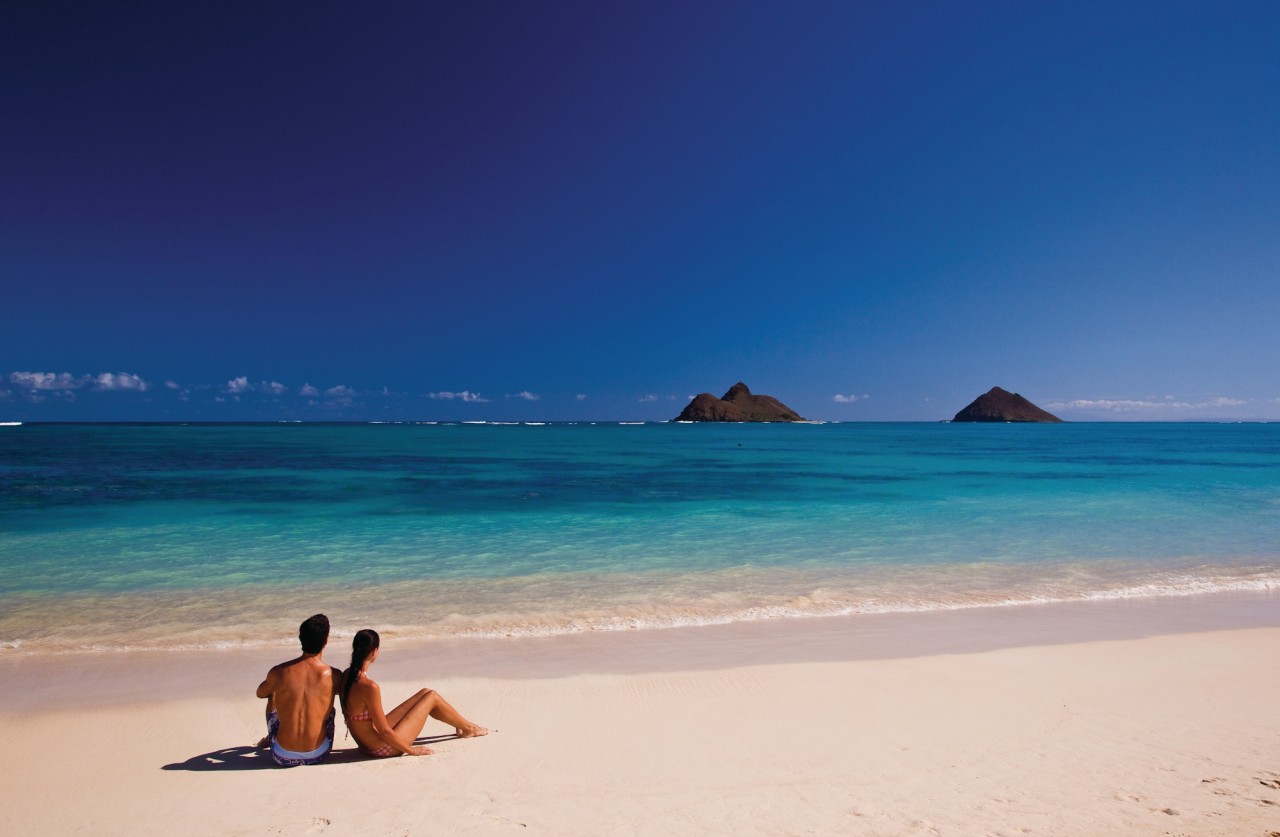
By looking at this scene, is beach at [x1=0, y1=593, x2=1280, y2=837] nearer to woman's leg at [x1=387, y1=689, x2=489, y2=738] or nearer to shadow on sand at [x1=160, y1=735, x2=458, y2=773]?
shadow on sand at [x1=160, y1=735, x2=458, y2=773]

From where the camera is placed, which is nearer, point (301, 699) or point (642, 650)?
point (301, 699)

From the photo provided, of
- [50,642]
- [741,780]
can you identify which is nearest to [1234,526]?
[741,780]

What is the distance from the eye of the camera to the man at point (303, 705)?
176 inches

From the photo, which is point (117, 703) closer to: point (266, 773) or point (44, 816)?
point (44, 816)

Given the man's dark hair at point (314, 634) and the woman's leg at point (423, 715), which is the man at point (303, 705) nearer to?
the man's dark hair at point (314, 634)

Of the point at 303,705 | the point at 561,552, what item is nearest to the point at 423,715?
the point at 303,705

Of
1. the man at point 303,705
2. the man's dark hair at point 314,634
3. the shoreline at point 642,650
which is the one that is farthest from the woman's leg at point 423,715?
the shoreline at point 642,650

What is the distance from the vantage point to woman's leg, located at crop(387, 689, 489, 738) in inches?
183

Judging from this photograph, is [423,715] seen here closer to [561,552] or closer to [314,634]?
[314,634]

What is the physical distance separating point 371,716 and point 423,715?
378 millimetres

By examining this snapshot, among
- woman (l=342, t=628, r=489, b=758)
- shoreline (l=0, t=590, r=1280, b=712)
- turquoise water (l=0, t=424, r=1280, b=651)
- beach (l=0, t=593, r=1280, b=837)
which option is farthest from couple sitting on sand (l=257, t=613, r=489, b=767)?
turquoise water (l=0, t=424, r=1280, b=651)

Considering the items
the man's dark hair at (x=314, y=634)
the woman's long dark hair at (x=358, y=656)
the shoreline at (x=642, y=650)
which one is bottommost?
the shoreline at (x=642, y=650)

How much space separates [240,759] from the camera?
182 inches

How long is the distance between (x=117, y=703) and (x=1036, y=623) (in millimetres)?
10660
